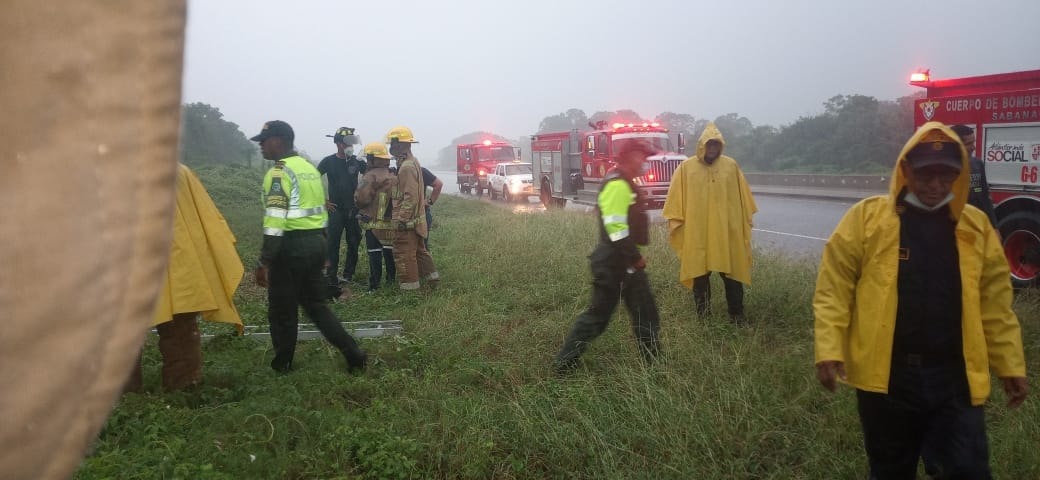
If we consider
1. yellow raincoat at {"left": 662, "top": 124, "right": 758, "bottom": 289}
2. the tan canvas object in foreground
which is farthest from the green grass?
the tan canvas object in foreground

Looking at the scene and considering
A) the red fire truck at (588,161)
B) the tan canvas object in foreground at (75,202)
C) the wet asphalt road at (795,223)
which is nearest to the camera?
the tan canvas object in foreground at (75,202)

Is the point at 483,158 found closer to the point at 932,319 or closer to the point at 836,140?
the point at 836,140

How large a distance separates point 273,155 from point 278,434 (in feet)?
6.63

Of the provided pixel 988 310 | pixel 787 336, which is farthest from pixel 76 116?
pixel 787 336

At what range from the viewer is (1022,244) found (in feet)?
23.8

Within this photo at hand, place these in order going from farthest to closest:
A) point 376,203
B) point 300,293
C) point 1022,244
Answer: point 376,203 < point 1022,244 < point 300,293

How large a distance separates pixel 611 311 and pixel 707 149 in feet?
6.62

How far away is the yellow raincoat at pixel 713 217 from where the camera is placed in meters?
6.06

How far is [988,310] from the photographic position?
2.68 m

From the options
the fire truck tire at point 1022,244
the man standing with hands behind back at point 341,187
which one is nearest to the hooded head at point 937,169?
the fire truck tire at point 1022,244

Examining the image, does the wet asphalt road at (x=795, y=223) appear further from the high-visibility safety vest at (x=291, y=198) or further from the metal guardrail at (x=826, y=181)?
the high-visibility safety vest at (x=291, y=198)

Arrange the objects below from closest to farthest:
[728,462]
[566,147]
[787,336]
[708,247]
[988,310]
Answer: [988,310], [728,462], [787,336], [708,247], [566,147]

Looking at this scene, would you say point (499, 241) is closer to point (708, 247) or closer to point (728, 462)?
point (708, 247)

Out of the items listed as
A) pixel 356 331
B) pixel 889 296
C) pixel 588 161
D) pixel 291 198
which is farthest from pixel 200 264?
pixel 588 161
